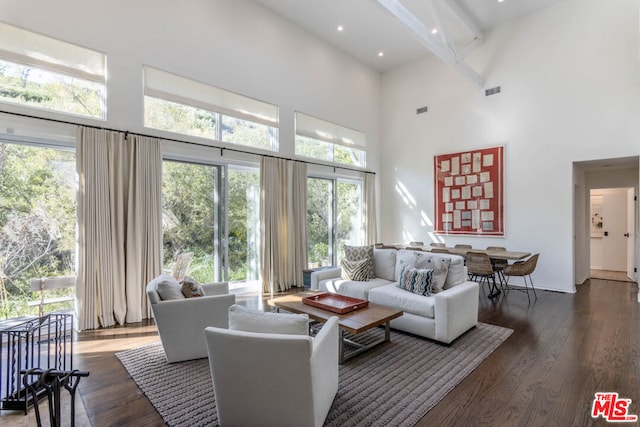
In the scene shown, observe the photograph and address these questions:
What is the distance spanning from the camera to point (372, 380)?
9.16 feet

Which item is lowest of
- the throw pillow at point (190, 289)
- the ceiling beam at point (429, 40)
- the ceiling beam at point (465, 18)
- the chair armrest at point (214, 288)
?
the chair armrest at point (214, 288)

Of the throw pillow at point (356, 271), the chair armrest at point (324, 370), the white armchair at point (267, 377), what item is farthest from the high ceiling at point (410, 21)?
the white armchair at point (267, 377)

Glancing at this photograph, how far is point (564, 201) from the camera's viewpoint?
19.8 ft

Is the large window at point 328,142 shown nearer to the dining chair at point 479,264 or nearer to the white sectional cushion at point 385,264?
the white sectional cushion at point 385,264

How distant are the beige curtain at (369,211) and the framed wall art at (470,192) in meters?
1.60

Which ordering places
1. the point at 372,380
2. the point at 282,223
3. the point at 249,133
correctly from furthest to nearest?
1. the point at 282,223
2. the point at 249,133
3. the point at 372,380

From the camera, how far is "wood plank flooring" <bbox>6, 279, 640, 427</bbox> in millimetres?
2322

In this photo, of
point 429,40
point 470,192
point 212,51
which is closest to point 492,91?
point 470,192

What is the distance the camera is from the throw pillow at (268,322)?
2025mm

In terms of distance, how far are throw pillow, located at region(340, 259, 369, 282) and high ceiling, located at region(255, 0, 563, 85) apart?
3.83 meters

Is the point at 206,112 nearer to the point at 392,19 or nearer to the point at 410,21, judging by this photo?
the point at 392,19

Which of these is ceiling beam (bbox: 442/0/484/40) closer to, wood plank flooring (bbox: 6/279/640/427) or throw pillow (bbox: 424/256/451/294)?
throw pillow (bbox: 424/256/451/294)

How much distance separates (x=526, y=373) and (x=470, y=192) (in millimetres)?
4970

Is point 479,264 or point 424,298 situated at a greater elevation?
point 479,264
